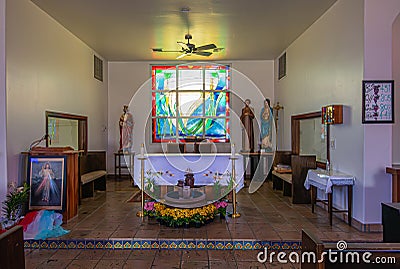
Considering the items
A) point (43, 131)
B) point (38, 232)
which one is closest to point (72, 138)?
point (43, 131)

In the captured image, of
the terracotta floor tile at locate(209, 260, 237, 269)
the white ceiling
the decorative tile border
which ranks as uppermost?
the white ceiling

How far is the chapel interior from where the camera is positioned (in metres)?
4.17

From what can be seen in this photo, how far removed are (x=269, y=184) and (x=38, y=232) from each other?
5.45 m

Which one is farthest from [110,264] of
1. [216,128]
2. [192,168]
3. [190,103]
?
[190,103]

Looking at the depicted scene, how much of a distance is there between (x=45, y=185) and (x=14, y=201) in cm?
57

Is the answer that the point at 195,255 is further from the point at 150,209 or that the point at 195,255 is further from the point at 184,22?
the point at 184,22

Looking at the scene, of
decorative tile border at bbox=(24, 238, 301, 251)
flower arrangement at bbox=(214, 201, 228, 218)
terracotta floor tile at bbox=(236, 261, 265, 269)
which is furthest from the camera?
flower arrangement at bbox=(214, 201, 228, 218)

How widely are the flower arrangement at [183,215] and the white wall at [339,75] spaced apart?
1.89m

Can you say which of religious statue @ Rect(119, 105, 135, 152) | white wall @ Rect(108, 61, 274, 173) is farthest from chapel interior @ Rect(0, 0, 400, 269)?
white wall @ Rect(108, 61, 274, 173)

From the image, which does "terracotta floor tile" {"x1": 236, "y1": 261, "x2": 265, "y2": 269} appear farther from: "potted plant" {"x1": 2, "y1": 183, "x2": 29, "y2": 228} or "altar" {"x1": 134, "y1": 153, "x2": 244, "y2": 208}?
"potted plant" {"x1": 2, "y1": 183, "x2": 29, "y2": 228}

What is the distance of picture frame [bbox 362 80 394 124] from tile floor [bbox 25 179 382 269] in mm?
1384

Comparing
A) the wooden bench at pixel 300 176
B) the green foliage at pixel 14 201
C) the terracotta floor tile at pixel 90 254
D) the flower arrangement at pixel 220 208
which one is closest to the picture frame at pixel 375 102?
the wooden bench at pixel 300 176

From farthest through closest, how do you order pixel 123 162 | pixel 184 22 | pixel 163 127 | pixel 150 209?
pixel 163 127 < pixel 123 162 < pixel 184 22 < pixel 150 209

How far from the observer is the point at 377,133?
451 centimetres
